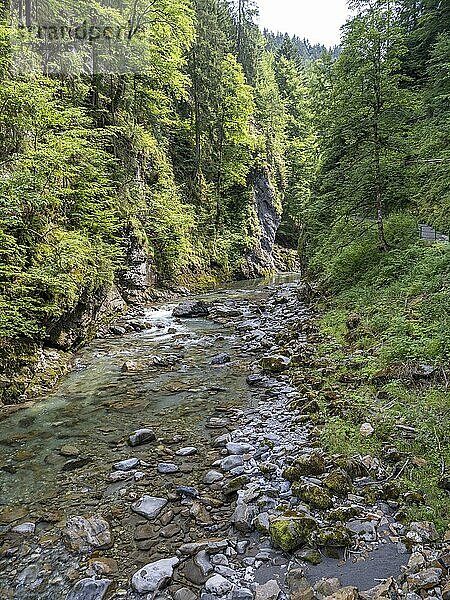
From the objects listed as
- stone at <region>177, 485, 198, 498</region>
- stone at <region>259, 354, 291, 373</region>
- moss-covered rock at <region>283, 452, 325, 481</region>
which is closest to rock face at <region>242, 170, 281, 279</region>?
stone at <region>259, 354, 291, 373</region>

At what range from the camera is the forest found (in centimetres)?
595

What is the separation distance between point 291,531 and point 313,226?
15.0 meters

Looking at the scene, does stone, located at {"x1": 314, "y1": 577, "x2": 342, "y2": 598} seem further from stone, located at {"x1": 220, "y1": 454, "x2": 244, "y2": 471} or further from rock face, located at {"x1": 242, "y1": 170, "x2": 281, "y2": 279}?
rock face, located at {"x1": 242, "y1": 170, "x2": 281, "y2": 279}

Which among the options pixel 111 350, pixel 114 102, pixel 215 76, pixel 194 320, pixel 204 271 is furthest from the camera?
pixel 215 76

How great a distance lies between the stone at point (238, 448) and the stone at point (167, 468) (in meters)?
0.76

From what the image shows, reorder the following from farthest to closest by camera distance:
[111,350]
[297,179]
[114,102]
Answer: [297,179], [114,102], [111,350]

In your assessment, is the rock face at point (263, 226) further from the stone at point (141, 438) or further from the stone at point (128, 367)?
the stone at point (141, 438)

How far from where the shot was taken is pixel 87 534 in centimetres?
395

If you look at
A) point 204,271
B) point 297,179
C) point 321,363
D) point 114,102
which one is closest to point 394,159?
point 321,363

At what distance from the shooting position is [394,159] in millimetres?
10930

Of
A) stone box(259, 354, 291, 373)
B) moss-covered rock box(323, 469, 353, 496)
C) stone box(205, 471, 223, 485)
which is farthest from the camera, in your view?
stone box(259, 354, 291, 373)

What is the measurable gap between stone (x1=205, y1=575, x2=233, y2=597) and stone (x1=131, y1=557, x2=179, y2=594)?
0.35 m

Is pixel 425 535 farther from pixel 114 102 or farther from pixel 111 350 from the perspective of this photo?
pixel 114 102

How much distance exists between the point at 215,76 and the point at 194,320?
22690 mm
